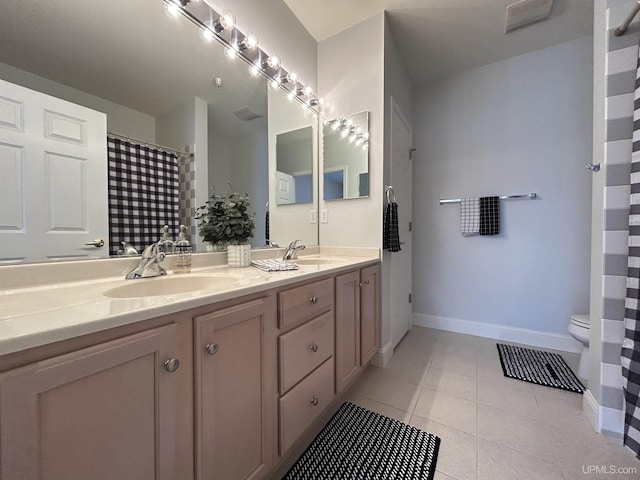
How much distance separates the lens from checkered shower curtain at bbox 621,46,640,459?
Result: 1.06 metres

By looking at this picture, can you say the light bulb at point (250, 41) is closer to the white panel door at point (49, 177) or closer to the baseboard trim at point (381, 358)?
the white panel door at point (49, 177)

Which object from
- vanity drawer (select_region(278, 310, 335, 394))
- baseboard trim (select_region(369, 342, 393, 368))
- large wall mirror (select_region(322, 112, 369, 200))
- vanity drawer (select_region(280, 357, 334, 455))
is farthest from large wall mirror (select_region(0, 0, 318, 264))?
baseboard trim (select_region(369, 342, 393, 368))

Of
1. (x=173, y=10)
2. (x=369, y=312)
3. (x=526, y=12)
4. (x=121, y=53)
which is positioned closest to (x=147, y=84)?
(x=121, y=53)

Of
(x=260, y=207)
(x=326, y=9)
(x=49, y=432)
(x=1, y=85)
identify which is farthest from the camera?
(x=326, y=9)

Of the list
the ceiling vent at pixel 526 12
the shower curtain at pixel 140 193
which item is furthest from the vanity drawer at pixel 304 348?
the ceiling vent at pixel 526 12

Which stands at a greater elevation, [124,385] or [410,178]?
[410,178]

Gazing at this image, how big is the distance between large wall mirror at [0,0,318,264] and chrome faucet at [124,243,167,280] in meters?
0.09

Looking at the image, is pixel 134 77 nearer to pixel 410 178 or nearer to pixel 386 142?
pixel 386 142

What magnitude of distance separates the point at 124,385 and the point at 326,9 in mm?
2380

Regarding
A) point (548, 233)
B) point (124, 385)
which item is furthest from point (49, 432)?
point (548, 233)

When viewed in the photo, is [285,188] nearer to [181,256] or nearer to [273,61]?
[273,61]

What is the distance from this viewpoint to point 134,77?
110 cm

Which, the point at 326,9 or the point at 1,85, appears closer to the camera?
the point at 1,85

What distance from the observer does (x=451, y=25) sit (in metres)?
1.98
